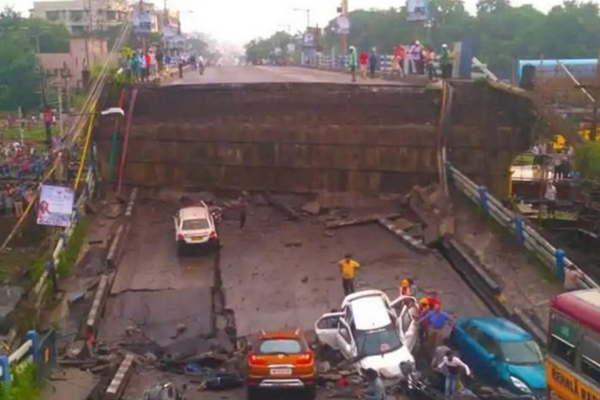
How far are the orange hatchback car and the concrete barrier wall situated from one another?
50.4 feet

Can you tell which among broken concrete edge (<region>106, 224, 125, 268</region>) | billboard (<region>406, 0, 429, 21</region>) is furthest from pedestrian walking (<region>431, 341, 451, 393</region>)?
billboard (<region>406, 0, 429, 21</region>)

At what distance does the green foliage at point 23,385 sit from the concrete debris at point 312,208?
15.8 meters

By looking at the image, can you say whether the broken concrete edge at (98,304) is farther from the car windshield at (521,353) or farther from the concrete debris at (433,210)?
the car windshield at (521,353)

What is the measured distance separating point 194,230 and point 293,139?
653 cm

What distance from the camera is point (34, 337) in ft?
55.3

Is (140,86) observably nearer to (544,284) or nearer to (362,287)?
(362,287)

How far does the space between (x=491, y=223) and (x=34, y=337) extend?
14.5 meters

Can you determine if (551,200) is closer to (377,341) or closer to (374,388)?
(377,341)

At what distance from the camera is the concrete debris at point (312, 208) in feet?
102

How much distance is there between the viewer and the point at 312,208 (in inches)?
1236

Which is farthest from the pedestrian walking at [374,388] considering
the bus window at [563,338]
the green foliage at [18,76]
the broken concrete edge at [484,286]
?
the green foliage at [18,76]

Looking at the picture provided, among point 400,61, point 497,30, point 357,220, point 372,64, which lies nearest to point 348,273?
point 357,220

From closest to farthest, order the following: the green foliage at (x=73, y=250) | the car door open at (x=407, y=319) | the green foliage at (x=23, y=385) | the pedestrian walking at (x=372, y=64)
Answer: the green foliage at (x=23, y=385)
the car door open at (x=407, y=319)
the green foliage at (x=73, y=250)
the pedestrian walking at (x=372, y=64)

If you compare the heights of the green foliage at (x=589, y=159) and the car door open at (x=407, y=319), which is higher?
the green foliage at (x=589, y=159)
